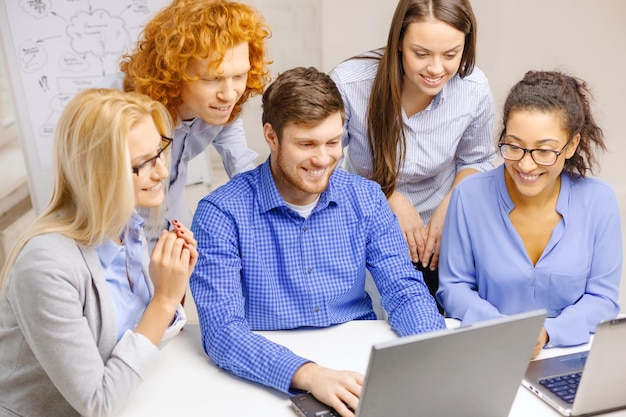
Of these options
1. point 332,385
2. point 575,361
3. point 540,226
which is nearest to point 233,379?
point 332,385

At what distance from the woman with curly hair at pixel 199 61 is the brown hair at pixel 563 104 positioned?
613 millimetres

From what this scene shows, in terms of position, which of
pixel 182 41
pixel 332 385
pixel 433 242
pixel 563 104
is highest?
pixel 182 41

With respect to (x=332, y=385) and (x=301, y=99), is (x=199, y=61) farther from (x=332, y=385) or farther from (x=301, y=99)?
(x=332, y=385)

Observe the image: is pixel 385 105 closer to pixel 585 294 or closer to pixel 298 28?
pixel 585 294

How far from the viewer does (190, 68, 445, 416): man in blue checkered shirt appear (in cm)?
171

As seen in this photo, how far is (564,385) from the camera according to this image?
1.48 meters

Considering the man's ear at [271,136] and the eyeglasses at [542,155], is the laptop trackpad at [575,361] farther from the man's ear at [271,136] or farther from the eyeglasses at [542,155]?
the man's ear at [271,136]

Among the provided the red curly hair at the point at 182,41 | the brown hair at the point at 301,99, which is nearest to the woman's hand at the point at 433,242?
the brown hair at the point at 301,99

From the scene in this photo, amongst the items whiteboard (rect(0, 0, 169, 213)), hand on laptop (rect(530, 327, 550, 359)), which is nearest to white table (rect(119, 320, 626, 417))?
hand on laptop (rect(530, 327, 550, 359))

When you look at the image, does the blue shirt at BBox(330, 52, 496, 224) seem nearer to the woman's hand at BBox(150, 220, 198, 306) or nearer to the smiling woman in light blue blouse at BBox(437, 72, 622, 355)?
the smiling woman in light blue blouse at BBox(437, 72, 622, 355)

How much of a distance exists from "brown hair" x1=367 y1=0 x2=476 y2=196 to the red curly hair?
0.37 metres

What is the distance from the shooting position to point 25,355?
1.41 meters

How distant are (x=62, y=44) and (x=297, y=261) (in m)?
1.61

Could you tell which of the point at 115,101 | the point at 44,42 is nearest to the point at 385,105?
the point at 115,101
